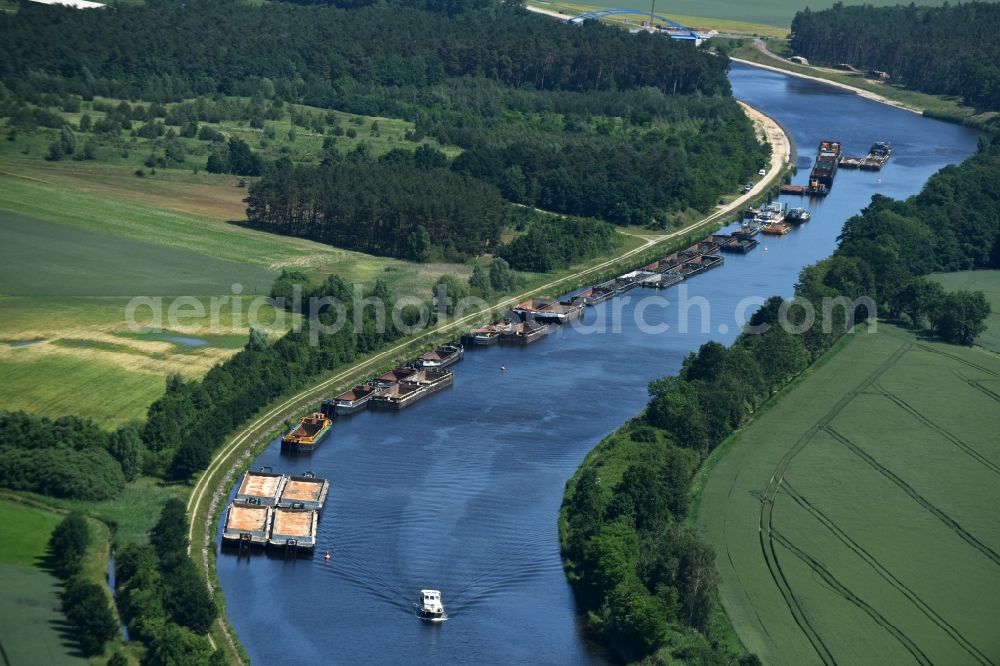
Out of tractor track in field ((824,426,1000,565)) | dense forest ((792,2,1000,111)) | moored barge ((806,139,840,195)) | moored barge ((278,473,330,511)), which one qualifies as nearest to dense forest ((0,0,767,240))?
moored barge ((806,139,840,195))

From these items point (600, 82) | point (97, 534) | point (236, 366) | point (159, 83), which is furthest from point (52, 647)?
point (600, 82)

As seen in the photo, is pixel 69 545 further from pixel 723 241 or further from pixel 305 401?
pixel 723 241

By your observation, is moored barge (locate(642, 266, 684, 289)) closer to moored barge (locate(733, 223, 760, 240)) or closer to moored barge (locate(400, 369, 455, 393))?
moored barge (locate(733, 223, 760, 240))

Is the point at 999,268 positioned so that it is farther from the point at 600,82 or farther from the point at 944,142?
the point at 600,82

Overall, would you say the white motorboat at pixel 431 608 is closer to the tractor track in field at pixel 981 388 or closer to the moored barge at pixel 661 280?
A: the tractor track in field at pixel 981 388

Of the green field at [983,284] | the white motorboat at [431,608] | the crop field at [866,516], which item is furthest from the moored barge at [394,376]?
the green field at [983,284]

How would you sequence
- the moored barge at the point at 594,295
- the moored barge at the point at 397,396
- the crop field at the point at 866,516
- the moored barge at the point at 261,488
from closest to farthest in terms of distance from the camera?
the crop field at the point at 866,516, the moored barge at the point at 261,488, the moored barge at the point at 397,396, the moored barge at the point at 594,295

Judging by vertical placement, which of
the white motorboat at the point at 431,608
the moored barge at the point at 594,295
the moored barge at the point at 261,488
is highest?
the moored barge at the point at 594,295
